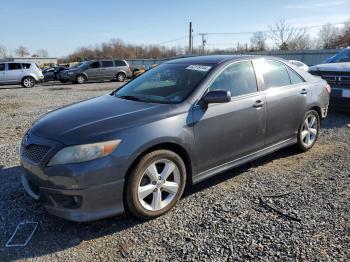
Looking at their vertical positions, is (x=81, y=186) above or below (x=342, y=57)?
below

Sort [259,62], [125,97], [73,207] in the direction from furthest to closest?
[259,62] < [125,97] < [73,207]

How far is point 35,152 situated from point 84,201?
2.34 feet

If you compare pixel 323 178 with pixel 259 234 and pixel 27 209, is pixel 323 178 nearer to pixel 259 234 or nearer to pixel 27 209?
pixel 259 234

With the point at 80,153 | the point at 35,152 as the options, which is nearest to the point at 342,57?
Result: the point at 80,153

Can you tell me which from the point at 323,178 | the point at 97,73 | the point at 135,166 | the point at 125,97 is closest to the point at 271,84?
the point at 323,178

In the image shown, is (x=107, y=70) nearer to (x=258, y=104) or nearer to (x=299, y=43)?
(x=258, y=104)

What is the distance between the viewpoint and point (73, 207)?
3.02 metres

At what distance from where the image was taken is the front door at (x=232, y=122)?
145 inches

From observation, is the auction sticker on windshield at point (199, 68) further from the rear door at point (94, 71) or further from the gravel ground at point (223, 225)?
the rear door at point (94, 71)

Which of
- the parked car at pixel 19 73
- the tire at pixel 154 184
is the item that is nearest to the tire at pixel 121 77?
the parked car at pixel 19 73

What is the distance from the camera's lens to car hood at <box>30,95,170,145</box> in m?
3.08

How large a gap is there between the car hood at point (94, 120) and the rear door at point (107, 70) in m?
21.7

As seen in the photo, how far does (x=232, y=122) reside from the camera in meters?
3.94

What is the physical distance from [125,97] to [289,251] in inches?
100
